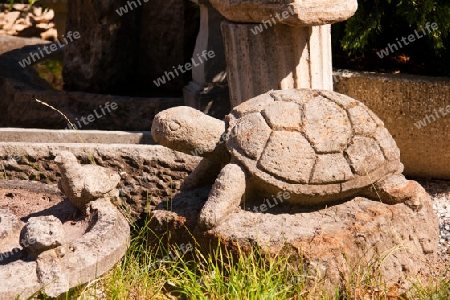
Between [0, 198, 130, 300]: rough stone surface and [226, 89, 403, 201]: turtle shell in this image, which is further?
[226, 89, 403, 201]: turtle shell

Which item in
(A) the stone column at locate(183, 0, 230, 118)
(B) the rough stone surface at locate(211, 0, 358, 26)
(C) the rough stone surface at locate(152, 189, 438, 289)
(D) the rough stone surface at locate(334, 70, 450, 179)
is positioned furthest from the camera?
(A) the stone column at locate(183, 0, 230, 118)

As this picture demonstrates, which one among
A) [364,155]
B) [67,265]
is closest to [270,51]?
[364,155]

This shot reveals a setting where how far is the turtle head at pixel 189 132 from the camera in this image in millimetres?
3859

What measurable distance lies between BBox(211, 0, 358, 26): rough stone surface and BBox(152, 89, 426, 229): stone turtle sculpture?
0.64 meters

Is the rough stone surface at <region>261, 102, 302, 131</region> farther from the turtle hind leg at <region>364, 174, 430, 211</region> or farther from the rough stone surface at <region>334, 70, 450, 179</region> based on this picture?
the rough stone surface at <region>334, 70, 450, 179</region>

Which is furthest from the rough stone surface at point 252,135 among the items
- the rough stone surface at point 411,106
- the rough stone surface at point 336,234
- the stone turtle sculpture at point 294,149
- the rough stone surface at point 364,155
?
the rough stone surface at point 411,106

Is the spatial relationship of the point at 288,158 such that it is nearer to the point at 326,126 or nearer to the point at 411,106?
the point at 326,126

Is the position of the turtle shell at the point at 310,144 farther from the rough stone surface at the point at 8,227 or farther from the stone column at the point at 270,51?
the rough stone surface at the point at 8,227

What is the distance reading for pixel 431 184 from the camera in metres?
5.51

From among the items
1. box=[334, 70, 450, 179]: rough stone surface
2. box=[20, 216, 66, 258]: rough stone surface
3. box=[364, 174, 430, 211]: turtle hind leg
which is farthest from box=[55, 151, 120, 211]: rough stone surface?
box=[334, 70, 450, 179]: rough stone surface

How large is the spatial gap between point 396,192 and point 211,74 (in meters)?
2.23

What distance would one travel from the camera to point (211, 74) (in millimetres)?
5758

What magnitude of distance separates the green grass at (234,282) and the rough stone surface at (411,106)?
5.56ft

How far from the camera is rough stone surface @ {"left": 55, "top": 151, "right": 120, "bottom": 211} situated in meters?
3.65
